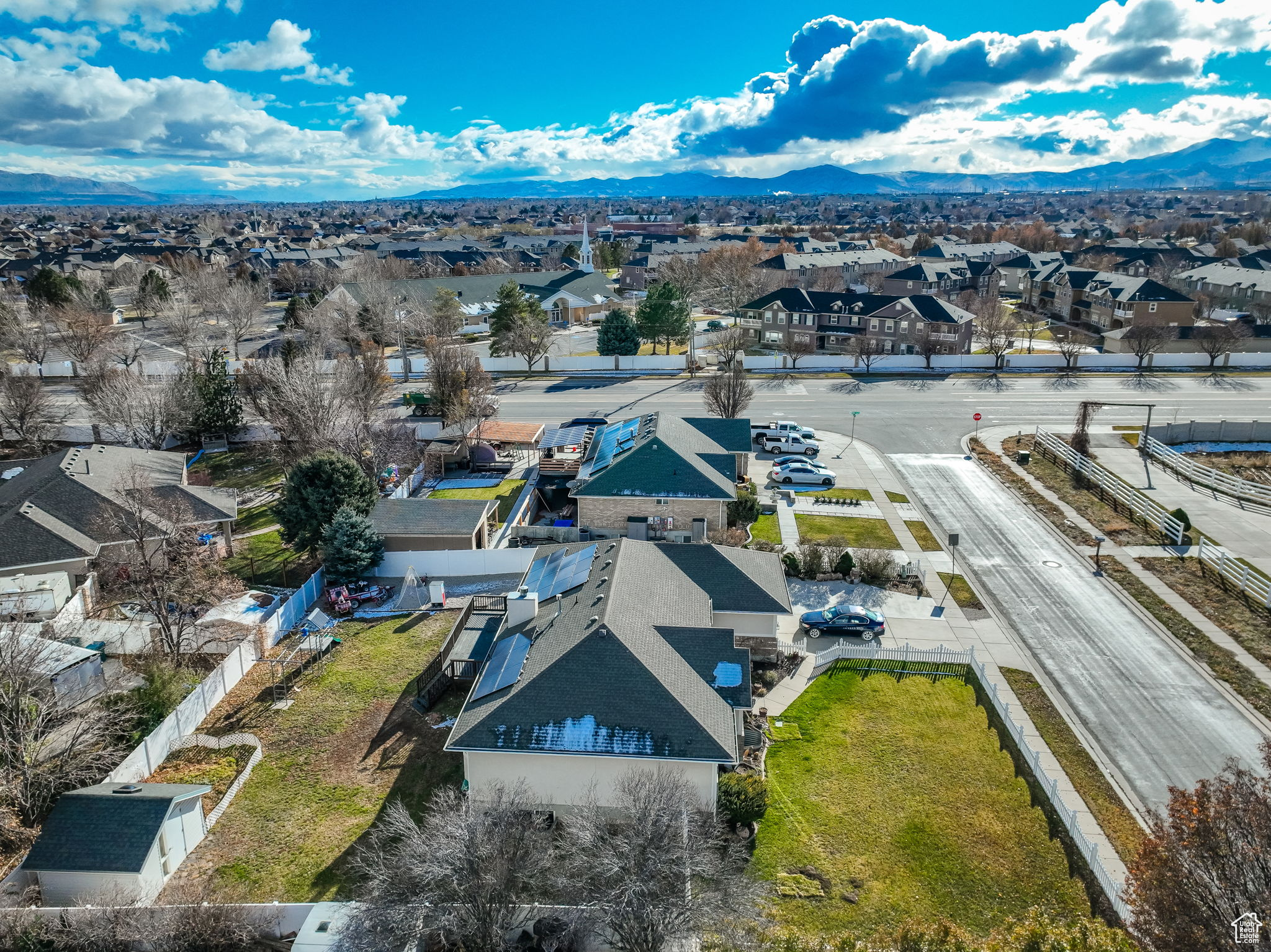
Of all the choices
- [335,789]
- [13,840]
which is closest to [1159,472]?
[335,789]

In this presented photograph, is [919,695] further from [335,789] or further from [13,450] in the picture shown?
[13,450]

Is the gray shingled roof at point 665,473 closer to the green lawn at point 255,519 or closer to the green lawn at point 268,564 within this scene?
the green lawn at point 268,564

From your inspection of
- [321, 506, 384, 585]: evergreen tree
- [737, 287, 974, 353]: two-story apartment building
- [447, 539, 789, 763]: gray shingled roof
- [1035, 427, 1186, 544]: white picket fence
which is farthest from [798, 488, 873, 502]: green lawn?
[737, 287, 974, 353]: two-story apartment building

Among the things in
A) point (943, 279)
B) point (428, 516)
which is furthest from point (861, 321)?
point (428, 516)

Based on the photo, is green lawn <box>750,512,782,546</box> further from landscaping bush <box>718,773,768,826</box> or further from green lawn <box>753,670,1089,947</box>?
landscaping bush <box>718,773,768,826</box>

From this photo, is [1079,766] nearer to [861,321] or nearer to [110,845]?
[110,845]
